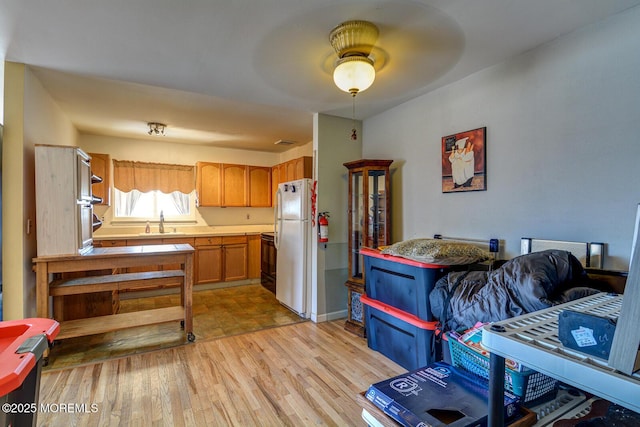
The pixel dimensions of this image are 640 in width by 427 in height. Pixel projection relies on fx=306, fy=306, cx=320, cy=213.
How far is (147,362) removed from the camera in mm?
2641

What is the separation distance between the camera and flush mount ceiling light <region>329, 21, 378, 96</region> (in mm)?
1953

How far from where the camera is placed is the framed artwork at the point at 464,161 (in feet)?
8.39

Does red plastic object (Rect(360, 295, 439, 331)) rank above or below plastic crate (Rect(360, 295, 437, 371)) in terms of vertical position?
above

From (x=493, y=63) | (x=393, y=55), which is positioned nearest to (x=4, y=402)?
(x=393, y=55)

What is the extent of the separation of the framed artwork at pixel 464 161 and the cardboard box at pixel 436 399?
1.89 meters

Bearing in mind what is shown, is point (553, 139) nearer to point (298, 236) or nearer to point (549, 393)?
point (549, 393)

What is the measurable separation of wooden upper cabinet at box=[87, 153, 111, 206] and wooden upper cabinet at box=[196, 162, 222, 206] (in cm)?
129

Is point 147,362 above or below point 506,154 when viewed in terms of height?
below

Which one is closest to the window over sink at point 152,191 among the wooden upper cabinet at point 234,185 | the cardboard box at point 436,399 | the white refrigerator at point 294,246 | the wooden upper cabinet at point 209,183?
the wooden upper cabinet at point 209,183

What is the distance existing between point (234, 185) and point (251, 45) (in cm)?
358

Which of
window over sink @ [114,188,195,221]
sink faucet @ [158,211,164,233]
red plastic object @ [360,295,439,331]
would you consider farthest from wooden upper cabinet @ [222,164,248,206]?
red plastic object @ [360,295,439,331]

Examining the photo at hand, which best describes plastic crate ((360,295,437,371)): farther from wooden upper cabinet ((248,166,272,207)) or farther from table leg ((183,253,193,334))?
wooden upper cabinet ((248,166,272,207))

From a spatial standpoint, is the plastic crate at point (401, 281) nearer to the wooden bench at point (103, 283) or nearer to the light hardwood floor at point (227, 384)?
the light hardwood floor at point (227, 384)

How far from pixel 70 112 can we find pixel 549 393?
16.0 ft
